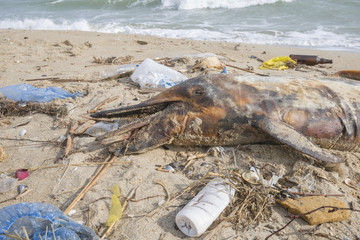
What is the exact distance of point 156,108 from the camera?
9.70ft

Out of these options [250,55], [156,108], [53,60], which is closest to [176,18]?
[250,55]

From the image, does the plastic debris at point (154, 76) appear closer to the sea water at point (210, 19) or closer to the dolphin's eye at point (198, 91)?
the dolphin's eye at point (198, 91)

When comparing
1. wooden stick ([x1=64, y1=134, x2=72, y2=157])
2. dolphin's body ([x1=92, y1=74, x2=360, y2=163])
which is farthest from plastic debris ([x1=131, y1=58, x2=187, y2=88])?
wooden stick ([x1=64, y1=134, x2=72, y2=157])

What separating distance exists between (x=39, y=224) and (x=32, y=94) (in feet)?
9.02

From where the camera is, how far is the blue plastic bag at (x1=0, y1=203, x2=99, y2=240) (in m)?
1.70

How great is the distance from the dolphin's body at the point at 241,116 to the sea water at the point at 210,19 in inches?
238

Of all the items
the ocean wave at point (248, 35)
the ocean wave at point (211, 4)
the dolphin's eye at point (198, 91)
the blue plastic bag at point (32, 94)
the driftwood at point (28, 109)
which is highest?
the ocean wave at point (211, 4)

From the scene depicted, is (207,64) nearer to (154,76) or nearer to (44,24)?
(154,76)

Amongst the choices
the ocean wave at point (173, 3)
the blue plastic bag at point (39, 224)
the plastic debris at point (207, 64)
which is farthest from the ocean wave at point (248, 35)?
the blue plastic bag at point (39, 224)

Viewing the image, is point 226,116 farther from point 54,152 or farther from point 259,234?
point 54,152

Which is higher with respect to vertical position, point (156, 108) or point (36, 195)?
point (156, 108)

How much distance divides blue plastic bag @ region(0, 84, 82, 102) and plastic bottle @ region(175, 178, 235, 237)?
2.88 metres

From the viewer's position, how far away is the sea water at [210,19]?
9.02m

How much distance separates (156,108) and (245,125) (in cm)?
96
